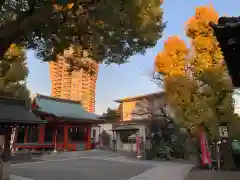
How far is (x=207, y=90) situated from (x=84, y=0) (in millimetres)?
9439

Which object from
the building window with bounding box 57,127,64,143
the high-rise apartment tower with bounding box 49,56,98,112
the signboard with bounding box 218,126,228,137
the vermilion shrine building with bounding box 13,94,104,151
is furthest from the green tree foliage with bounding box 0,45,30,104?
the high-rise apartment tower with bounding box 49,56,98,112

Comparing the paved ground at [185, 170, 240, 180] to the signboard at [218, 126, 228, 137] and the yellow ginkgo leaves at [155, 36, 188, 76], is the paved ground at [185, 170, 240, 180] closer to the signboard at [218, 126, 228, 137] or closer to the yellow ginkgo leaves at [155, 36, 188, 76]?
the signboard at [218, 126, 228, 137]

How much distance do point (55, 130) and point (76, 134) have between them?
10.5 ft

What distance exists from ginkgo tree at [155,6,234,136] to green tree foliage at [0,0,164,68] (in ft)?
21.2

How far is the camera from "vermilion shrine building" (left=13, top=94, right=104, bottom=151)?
24.9m

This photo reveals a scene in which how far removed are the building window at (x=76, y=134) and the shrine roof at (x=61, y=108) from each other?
157 cm

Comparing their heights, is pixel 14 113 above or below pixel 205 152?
above

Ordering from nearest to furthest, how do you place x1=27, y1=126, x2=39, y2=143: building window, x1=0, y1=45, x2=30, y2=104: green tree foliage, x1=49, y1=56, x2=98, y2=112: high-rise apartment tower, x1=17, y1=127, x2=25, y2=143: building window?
x1=0, y1=45, x2=30, y2=104: green tree foliage → x1=17, y1=127, x2=25, y2=143: building window → x1=27, y1=126, x2=39, y2=143: building window → x1=49, y1=56, x2=98, y2=112: high-rise apartment tower

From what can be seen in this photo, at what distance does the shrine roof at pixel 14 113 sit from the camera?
Result: 1120 centimetres

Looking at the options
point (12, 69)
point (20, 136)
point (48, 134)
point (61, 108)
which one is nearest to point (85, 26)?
point (12, 69)

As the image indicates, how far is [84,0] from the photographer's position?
7.13 m

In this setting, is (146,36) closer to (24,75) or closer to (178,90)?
(178,90)

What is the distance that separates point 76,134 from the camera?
2819 centimetres

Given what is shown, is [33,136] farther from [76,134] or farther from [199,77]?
[199,77]
